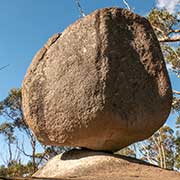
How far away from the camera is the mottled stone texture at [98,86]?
5184 mm

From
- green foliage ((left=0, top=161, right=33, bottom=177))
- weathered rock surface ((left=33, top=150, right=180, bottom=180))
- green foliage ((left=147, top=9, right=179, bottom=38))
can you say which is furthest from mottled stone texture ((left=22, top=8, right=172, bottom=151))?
green foliage ((left=0, top=161, right=33, bottom=177))

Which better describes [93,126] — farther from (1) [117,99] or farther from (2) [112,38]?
(2) [112,38]

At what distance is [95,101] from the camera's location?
5.10 meters

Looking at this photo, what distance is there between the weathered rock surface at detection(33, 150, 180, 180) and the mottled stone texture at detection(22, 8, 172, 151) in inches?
9.9

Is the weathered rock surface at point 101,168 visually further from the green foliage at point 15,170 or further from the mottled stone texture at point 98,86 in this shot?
the green foliage at point 15,170

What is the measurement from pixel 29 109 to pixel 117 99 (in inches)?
58.1

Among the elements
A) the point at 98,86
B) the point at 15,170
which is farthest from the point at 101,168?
the point at 15,170


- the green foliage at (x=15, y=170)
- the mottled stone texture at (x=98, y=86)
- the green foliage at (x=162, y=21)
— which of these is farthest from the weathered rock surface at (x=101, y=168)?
the green foliage at (x=15, y=170)

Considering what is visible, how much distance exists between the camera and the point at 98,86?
17.0 feet

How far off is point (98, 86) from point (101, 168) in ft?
3.95

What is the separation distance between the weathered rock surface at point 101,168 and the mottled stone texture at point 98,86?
0.25 m

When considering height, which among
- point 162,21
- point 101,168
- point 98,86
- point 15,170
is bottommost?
point 101,168

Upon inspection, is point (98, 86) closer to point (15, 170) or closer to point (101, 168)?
point (101, 168)

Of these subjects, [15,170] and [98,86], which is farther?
[15,170]
